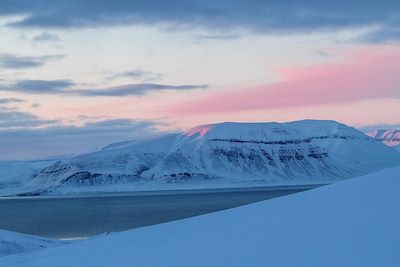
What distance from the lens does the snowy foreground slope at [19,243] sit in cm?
3175

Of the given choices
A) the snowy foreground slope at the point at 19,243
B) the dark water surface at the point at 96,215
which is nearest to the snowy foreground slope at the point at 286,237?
the snowy foreground slope at the point at 19,243

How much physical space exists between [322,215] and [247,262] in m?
3.34

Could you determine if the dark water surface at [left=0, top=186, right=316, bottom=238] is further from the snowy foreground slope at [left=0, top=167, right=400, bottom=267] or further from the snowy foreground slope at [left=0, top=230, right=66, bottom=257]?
A: the snowy foreground slope at [left=0, top=167, right=400, bottom=267]

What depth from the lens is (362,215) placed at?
14.2 meters

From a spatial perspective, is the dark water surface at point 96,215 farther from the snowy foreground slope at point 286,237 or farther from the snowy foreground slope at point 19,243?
the snowy foreground slope at point 286,237

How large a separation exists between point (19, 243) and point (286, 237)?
22243mm

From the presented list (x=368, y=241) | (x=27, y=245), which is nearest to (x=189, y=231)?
(x=368, y=241)

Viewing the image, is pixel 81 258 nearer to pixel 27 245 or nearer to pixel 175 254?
pixel 175 254

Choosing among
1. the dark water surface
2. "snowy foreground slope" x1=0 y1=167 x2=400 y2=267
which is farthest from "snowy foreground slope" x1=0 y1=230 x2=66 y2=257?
"snowy foreground slope" x1=0 y1=167 x2=400 y2=267

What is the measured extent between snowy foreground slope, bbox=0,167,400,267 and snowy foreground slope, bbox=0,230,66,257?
13.0 metres

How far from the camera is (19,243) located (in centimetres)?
3362

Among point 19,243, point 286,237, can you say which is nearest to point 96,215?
point 19,243

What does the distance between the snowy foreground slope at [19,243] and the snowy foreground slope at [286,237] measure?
510 inches

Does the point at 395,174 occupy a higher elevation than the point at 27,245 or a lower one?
higher
